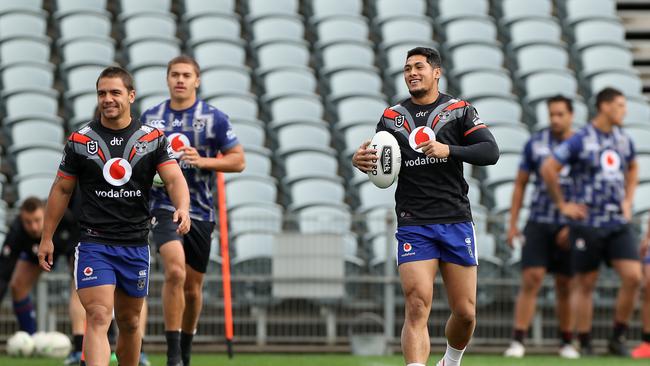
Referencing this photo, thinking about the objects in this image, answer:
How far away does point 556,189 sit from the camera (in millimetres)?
11742

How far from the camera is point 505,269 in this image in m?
12.9

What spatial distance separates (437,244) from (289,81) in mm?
8533

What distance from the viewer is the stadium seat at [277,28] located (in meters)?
16.9

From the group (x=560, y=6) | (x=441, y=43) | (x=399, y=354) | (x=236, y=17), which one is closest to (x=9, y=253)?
(x=399, y=354)

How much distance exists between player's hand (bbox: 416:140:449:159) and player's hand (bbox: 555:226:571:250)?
5.29m

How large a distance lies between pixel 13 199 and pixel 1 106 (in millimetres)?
1968

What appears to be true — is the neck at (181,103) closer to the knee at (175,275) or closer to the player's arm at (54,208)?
the knee at (175,275)

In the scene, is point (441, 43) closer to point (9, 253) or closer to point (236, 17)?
point (236, 17)

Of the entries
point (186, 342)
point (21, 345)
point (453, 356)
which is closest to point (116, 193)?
point (186, 342)

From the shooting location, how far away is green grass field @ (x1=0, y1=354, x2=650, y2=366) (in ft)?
35.0

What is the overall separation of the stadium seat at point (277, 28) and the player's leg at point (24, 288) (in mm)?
6040

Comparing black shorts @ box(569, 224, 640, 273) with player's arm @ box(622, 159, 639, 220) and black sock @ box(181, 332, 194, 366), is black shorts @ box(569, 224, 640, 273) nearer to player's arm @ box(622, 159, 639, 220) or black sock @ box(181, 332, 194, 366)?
player's arm @ box(622, 159, 639, 220)

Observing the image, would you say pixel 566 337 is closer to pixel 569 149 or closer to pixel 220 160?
pixel 569 149

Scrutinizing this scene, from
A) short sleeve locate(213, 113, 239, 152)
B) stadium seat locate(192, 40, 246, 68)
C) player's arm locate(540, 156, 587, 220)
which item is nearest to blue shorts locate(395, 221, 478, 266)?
short sleeve locate(213, 113, 239, 152)
